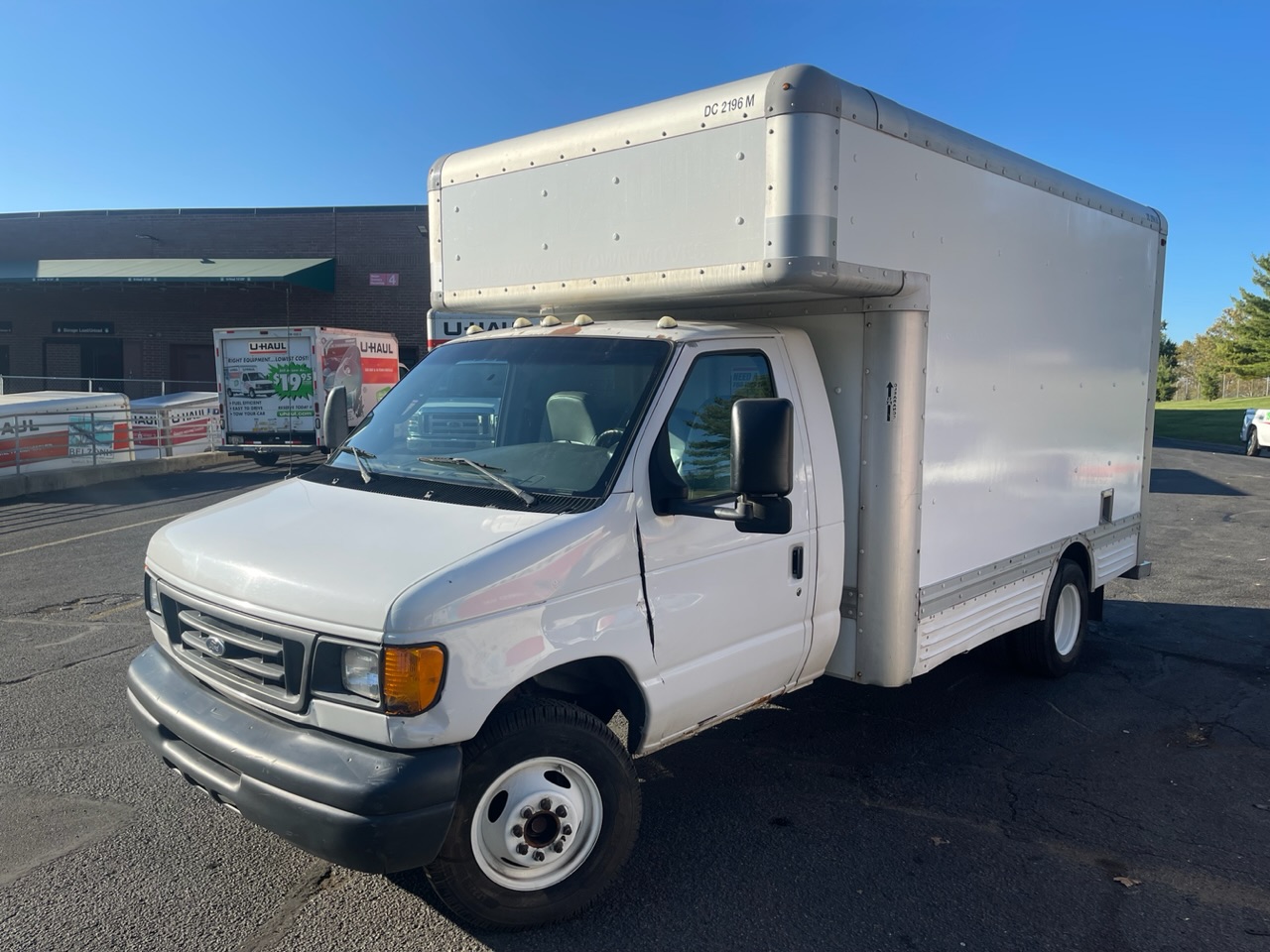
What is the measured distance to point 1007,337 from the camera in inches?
200

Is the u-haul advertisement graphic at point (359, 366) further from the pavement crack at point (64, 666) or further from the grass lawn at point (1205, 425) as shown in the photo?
the grass lawn at point (1205, 425)

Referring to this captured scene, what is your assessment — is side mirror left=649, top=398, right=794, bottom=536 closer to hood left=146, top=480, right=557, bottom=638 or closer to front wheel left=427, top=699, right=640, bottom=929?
hood left=146, top=480, right=557, bottom=638

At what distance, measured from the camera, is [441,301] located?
521cm

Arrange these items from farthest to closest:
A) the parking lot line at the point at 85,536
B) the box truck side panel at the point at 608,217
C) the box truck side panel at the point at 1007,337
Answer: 1. the parking lot line at the point at 85,536
2. the box truck side panel at the point at 1007,337
3. the box truck side panel at the point at 608,217

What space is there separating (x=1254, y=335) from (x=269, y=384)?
58698 mm

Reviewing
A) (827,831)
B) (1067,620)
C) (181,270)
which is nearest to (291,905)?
(827,831)

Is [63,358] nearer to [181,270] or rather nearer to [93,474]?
[181,270]

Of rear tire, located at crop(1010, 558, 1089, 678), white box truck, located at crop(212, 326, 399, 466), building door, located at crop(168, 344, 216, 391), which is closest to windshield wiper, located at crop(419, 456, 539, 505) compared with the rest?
rear tire, located at crop(1010, 558, 1089, 678)

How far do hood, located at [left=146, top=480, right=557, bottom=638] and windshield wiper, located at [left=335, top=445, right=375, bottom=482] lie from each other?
0.13 m

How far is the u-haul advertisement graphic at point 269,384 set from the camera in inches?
786

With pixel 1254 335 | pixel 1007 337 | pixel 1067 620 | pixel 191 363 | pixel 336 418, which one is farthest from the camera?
pixel 1254 335

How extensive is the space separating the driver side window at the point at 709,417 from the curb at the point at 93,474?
1418cm

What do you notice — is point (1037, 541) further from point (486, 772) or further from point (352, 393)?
point (352, 393)

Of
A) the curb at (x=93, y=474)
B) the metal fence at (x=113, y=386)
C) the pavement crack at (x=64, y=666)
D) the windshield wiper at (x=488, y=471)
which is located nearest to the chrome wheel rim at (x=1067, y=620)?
the windshield wiper at (x=488, y=471)
